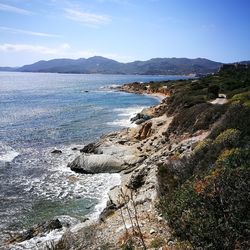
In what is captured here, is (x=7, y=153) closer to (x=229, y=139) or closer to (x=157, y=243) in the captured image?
(x=229, y=139)

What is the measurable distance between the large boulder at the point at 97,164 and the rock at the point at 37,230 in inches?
418

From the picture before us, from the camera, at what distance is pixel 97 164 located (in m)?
30.5

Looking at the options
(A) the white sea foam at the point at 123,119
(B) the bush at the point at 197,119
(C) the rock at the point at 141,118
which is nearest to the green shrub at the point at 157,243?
(B) the bush at the point at 197,119

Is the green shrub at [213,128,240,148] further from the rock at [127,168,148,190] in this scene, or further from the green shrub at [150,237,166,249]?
the rock at [127,168,148,190]

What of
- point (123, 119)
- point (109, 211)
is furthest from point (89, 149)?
point (123, 119)

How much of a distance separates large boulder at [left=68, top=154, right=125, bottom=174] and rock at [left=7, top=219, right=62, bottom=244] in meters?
10.6

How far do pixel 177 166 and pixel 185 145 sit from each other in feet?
21.8

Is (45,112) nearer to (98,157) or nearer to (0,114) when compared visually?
(0,114)

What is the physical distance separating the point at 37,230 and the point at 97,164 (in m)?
12.2

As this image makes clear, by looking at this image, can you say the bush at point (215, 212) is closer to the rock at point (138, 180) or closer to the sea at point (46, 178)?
Result: the sea at point (46, 178)

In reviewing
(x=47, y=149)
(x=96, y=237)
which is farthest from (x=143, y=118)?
(x=96, y=237)

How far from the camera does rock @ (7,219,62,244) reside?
59.0 ft

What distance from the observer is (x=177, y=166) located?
17625mm

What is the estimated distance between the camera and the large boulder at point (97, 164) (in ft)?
97.9
